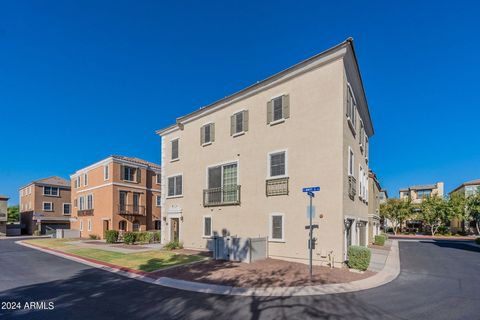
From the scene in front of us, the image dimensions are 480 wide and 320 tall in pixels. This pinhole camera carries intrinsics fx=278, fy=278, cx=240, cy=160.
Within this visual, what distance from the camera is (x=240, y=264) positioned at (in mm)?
13242

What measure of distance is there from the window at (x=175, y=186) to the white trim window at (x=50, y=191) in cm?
3693

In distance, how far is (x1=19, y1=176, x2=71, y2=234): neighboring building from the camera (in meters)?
46.2

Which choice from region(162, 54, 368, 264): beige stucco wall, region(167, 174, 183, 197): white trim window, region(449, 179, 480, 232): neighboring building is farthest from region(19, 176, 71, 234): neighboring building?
region(449, 179, 480, 232): neighboring building

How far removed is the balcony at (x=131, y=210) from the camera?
32.2m

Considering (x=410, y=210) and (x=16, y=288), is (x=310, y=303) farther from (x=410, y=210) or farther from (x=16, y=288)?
(x=410, y=210)

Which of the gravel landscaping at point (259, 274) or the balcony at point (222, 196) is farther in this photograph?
the balcony at point (222, 196)

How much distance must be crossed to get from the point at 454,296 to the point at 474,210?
46.1m

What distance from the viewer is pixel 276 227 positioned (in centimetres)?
1506

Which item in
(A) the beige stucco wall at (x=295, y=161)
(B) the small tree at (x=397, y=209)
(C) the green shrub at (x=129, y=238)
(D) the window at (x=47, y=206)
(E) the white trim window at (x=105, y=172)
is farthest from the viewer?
(D) the window at (x=47, y=206)

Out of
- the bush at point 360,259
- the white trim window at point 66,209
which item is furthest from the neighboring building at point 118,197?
the bush at point 360,259

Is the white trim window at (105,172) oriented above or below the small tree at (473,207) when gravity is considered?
above

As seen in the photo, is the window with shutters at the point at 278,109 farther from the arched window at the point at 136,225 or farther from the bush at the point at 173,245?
the arched window at the point at 136,225

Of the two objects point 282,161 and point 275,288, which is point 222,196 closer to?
point 282,161

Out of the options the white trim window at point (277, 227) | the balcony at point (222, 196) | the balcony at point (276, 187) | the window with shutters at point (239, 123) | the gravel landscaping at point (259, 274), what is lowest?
the gravel landscaping at point (259, 274)
